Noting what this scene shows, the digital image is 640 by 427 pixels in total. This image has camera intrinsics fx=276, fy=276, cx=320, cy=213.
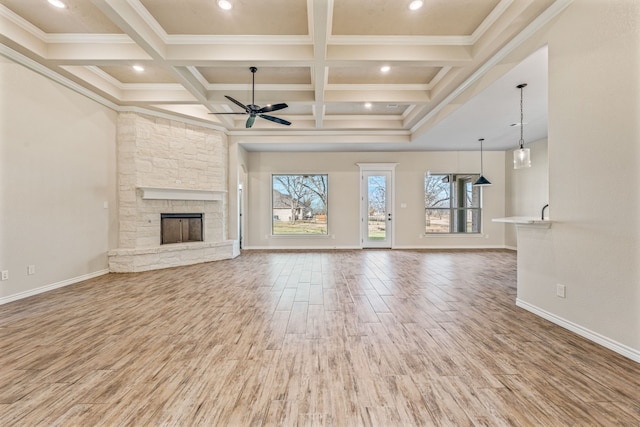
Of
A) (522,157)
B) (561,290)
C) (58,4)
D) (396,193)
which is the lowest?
(561,290)

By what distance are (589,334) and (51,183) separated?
644cm

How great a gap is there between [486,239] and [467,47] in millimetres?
5942

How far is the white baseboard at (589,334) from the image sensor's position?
203 cm

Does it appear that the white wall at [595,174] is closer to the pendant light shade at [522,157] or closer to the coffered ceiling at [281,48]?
the coffered ceiling at [281,48]

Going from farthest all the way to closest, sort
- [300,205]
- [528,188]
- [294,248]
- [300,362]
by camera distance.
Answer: [300,205] < [294,248] < [528,188] < [300,362]

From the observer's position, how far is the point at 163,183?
18.0 ft

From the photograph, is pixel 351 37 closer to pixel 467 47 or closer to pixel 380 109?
pixel 467 47

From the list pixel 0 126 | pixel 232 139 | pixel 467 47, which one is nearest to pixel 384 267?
pixel 467 47

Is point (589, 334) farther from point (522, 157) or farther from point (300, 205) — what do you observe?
point (300, 205)

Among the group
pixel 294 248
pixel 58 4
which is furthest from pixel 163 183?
pixel 294 248

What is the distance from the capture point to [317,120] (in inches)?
235

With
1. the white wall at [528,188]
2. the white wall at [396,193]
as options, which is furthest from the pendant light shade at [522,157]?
the white wall at [396,193]

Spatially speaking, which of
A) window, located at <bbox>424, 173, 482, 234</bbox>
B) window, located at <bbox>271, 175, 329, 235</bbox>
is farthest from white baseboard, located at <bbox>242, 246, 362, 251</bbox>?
window, located at <bbox>424, 173, 482, 234</bbox>

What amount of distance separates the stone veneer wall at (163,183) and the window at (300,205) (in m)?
1.78
